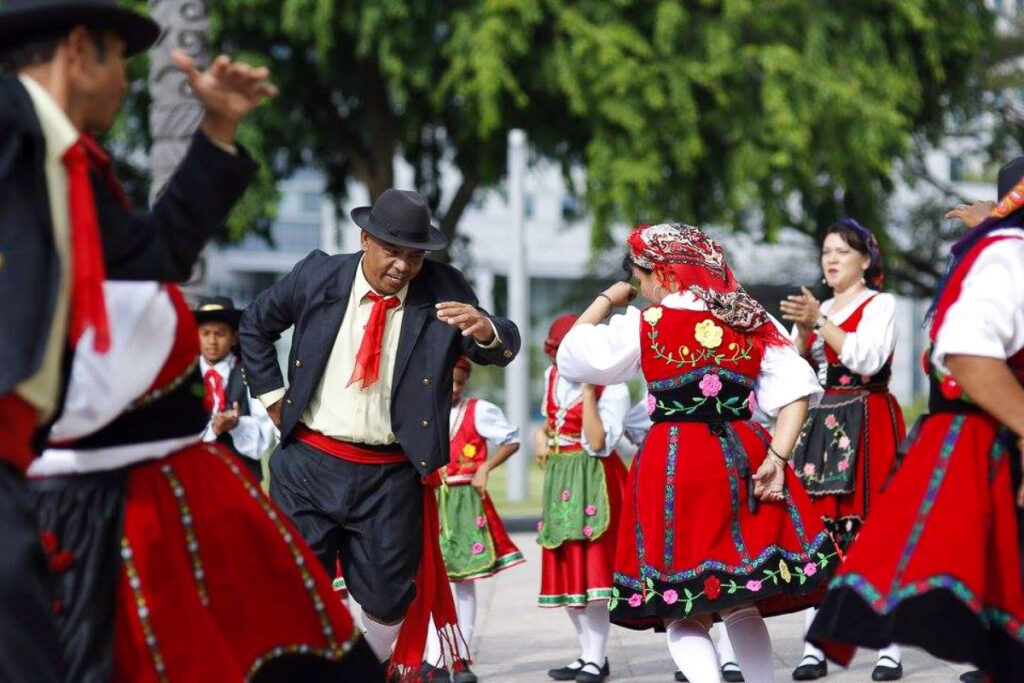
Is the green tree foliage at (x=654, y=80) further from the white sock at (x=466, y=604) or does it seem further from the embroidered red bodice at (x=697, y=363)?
the embroidered red bodice at (x=697, y=363)

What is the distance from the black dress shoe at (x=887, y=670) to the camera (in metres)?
7.32

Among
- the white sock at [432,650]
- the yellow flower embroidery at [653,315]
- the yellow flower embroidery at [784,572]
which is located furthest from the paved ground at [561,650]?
the yellow flower embroidery at [653,315]

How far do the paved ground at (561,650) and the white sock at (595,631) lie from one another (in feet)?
0.42

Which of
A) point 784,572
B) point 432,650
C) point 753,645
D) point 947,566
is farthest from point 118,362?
point 432,650

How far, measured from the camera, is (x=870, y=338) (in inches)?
292

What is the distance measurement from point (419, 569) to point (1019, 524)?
2.82m

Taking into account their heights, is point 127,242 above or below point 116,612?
above

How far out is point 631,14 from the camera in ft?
61.4

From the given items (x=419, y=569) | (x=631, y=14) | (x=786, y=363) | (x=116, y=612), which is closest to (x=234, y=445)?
(x=419, y=569)

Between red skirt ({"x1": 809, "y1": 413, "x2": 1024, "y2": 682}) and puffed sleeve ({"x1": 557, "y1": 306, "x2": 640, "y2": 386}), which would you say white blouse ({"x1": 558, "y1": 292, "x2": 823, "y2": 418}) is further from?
red skirt ({"x1": 809, "y1": 413, "x2": 1024, "y2": 682})

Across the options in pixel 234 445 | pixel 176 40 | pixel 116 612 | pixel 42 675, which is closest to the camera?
pixel 42 675

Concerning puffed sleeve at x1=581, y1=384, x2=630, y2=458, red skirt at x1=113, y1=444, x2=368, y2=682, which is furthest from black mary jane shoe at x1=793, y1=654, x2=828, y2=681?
red skirt at x1=113, y1=444, x2=368, y2=682

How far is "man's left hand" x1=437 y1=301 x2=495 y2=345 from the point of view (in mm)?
5621

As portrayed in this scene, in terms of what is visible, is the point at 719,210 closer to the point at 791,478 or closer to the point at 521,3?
the point at 521,3
